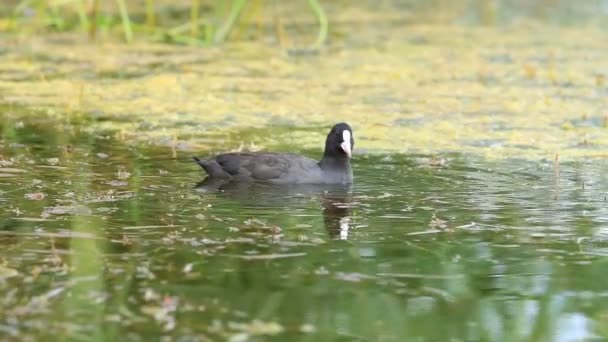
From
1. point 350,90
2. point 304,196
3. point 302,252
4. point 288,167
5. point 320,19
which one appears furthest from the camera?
point 320,19

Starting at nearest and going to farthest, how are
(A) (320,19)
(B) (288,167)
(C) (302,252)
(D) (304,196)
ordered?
(C) (302,252)
(D) (304,196)
(B) (288,167)
(A) (320,19)

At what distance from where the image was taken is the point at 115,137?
9430 mm

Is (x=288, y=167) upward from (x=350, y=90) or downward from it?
downward

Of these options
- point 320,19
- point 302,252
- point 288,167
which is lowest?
point 302,252

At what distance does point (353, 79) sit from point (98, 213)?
5741mm

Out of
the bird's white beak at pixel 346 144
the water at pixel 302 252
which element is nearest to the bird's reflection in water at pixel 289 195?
the water at pixel 302 252

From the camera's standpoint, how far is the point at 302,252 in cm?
611

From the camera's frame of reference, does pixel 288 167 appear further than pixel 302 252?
Yes

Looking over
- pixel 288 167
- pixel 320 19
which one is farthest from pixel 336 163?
pixel 320 19

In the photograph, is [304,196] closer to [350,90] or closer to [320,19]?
[350,90]

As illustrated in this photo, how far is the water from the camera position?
498 centimetres

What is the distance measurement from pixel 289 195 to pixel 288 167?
331 millimetres

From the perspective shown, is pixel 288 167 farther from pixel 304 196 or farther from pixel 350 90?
pixel 350 90

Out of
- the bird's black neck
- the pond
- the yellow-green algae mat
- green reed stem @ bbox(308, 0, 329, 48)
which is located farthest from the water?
green reed stem @ bbox(308, 0, 329, 48)
